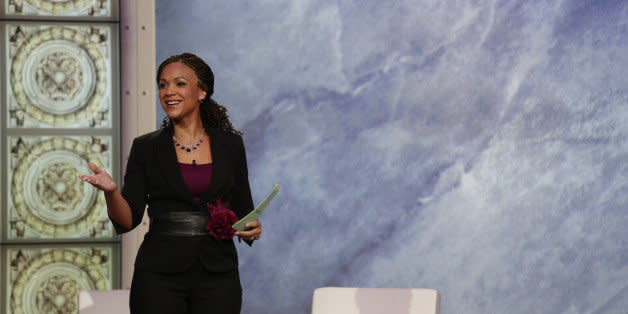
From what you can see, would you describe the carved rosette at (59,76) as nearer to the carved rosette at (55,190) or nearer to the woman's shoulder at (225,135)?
the carved rosette at (55,190)

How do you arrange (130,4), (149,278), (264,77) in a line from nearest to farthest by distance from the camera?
1. (149,278)
2. (130,4)
3. (264,77)

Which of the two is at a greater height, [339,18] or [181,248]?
[339,18]

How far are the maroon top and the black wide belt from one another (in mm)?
58

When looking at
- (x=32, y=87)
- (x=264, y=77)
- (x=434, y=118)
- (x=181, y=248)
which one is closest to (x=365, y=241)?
(x=434, y=118)

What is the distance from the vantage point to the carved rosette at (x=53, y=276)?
350cm

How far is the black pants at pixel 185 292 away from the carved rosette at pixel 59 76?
5.83ft

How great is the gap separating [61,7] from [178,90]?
1755 mm

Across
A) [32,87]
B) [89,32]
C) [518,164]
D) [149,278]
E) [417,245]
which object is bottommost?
[149,278]

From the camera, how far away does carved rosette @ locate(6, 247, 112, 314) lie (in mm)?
3502

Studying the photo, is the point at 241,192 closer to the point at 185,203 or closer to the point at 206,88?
the point at 185,203

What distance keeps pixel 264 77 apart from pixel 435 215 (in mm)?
1189

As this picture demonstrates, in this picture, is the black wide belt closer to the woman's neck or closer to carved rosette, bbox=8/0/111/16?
the woman's neck

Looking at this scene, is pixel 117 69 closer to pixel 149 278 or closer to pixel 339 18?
pixel 339 18

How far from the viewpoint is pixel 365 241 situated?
13.3ft
